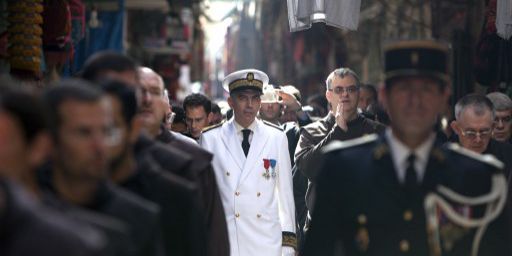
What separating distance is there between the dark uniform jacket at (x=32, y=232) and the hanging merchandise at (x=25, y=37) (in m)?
8.41

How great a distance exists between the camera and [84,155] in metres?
5.34

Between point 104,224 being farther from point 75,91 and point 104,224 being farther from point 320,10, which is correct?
point 320,10

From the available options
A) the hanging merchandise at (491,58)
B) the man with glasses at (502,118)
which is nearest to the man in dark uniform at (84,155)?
the man with glasses at (502,118)

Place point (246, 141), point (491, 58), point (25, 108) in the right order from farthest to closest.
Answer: point (491, 58), point (246, 141), point (25, 108)

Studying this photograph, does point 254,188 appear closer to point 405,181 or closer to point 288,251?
point 288,251

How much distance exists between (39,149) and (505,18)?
8.07 meters

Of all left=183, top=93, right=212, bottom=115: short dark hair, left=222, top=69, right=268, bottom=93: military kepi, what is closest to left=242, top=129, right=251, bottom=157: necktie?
left=222, top=69, right=268, bottom=93: military kepi

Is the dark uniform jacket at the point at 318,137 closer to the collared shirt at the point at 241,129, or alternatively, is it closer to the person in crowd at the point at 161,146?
the collared shirt at the point at 241,129

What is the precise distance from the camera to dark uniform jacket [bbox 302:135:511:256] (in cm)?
647

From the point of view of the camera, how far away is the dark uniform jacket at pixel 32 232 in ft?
14.8

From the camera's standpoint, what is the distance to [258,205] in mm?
10906

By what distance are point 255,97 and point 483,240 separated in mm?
4791

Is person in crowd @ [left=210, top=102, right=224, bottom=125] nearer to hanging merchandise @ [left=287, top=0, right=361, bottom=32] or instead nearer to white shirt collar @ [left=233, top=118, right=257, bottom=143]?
→ hanging merchandise @ [left=287, top=0, right=361, bottom=32]

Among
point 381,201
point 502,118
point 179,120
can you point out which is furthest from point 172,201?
point 179,120
